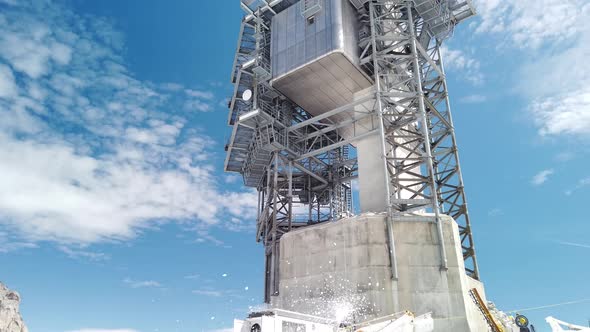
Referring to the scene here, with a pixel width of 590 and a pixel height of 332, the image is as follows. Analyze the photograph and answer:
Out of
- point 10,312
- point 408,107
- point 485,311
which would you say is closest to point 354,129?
point 408,107

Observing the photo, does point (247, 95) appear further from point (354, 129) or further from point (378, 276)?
point (378, 276)

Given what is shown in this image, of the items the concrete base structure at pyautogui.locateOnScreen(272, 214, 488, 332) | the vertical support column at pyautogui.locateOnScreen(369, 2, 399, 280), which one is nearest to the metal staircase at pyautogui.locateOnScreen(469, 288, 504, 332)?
the concrete base structure at pyautogui.locateOnScreen(272, 214, 488, 332)

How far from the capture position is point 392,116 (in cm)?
3312

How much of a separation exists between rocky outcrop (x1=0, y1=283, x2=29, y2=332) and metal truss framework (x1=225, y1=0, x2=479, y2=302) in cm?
9540

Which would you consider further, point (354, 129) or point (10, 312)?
point (10, 312)

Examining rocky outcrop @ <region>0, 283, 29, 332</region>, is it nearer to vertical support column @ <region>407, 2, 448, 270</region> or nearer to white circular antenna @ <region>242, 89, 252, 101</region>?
white circular antenna @ <region>242, 89, 252, 101</region>

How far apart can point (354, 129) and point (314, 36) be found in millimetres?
8095

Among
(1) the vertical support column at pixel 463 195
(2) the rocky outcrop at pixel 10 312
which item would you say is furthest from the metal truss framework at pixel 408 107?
(2) the rocky outcrop at pixel 10 312

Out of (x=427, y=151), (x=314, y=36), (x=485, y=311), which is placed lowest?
(x=485, y=311)

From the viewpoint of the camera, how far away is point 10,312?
355ft

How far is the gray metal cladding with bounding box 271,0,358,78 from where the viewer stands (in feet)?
105

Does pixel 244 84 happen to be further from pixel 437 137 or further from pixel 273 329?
pixel 273 329

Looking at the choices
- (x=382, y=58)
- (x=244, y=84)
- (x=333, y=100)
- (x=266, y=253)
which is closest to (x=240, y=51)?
(x=244, y=84)

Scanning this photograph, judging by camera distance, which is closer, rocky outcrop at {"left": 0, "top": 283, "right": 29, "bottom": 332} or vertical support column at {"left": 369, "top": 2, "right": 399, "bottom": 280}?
vertical support column at {"left": 369, "top": 2, "right": 399, "bottom": 280}
